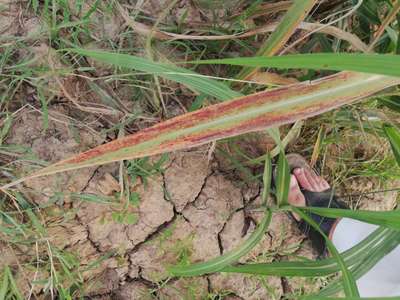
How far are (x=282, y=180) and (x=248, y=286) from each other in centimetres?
51

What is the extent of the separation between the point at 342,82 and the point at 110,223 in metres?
0.83

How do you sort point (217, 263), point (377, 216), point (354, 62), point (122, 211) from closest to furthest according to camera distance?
point (354, 62)
point (377, 216)
point (217, 263)
point (122, 211)

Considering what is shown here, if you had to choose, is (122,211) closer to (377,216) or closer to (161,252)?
(161,252)

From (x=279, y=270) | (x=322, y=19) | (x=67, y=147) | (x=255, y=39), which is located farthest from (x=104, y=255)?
(x=322, y=19)

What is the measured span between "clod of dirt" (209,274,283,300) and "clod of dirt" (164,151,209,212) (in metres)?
0.27

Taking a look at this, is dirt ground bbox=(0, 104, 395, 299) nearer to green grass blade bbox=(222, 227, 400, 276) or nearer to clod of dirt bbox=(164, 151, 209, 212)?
clod of dirt bbox=(164, 151, 209, 212)

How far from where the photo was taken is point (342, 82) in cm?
91

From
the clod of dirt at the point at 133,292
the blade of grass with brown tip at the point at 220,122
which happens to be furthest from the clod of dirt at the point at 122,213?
the blade of grass with brown tip at the point at 220,122

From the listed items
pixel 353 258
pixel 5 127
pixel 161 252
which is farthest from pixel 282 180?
pixel 5 127

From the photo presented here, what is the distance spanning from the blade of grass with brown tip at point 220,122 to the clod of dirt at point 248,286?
838mm

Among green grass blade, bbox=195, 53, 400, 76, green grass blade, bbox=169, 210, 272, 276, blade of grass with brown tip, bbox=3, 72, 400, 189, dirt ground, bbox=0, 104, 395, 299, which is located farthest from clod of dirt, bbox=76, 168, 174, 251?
green grass blade, bbox=195, 53, 400, 76

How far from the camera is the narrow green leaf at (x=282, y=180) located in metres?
1.29

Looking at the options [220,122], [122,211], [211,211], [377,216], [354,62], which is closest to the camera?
[354,62]

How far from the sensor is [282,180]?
1.30 m
